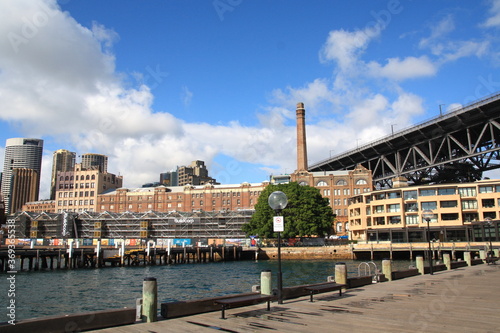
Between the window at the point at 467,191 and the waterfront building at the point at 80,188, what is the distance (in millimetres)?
127054

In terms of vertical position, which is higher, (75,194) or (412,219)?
(75,194)

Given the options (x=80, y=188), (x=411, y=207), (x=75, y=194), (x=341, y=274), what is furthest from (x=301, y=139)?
(x=341, y=274)

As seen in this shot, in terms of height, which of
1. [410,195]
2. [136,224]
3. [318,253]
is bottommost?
[318,253]

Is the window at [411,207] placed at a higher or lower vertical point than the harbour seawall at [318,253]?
higher

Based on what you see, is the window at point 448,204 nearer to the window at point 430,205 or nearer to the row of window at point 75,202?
the window at point 430,205

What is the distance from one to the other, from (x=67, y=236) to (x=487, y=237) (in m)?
112

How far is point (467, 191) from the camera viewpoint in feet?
286

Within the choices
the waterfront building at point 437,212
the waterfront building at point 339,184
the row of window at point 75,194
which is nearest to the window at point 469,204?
the waterfront building at point 437,212

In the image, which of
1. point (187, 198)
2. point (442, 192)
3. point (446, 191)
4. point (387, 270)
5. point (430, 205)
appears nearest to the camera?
point (387, 270)

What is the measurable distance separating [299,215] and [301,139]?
1914 inches

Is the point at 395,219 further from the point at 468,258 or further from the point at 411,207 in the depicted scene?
the point at 468,258

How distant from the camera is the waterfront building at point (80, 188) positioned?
161 meters

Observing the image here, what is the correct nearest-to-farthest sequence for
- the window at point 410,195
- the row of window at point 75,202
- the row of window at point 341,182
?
the window at point 410,195 → the row of window at point 341,182 → the row of window at point 75,202

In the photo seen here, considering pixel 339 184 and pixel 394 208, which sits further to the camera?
pixel 339 184
